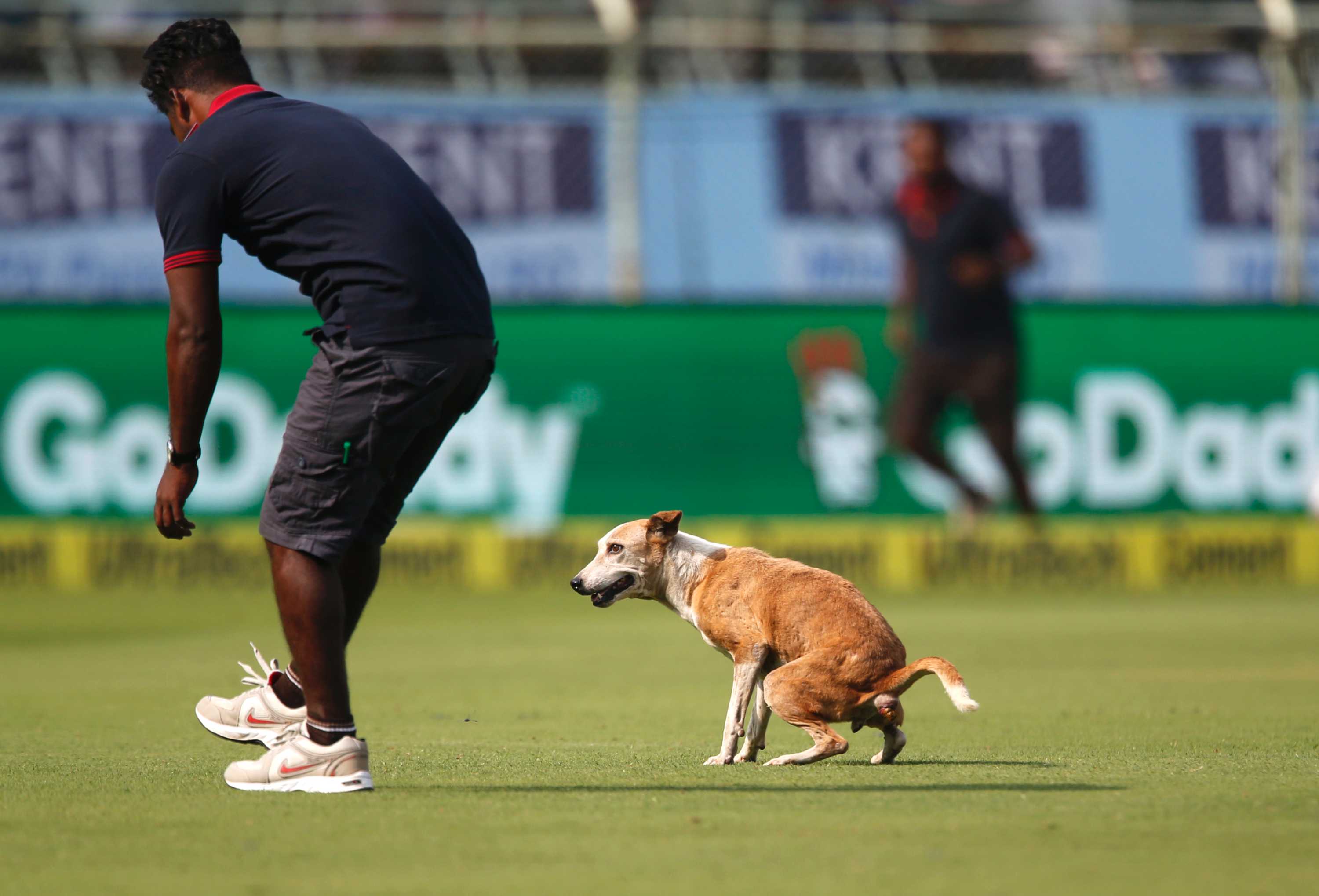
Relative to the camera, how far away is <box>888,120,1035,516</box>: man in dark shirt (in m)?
15.2

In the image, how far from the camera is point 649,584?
21.0 feet

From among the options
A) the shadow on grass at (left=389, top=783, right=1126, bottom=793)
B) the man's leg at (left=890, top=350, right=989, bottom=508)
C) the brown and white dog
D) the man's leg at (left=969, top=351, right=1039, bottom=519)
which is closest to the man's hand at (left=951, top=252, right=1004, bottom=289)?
the man's leg at (left=969, top=351, right=1039, bottom=519)

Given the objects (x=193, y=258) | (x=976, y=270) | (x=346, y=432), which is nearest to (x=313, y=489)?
(x=346, y=432)

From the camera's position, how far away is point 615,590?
6.42 metres

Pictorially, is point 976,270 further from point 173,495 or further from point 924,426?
point 173,495

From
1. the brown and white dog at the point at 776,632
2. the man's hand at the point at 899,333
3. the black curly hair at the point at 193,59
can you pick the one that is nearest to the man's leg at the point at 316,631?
the black curly hair at the point at 193,59

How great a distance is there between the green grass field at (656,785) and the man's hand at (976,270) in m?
5.26

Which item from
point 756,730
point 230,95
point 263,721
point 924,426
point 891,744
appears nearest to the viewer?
point 230,95

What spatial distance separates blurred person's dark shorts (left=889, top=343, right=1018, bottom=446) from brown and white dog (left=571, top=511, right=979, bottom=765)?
8930mm

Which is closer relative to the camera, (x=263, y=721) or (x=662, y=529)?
(x=263, y=721)

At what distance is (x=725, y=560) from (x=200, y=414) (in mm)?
1981

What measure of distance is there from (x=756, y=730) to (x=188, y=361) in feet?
7.23

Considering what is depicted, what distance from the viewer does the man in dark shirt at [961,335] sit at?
1520cm

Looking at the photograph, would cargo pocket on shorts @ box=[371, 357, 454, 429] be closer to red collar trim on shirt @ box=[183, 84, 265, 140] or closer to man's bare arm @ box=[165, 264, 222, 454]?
man's bare arm @ box=[165, 264, 222, 454]
